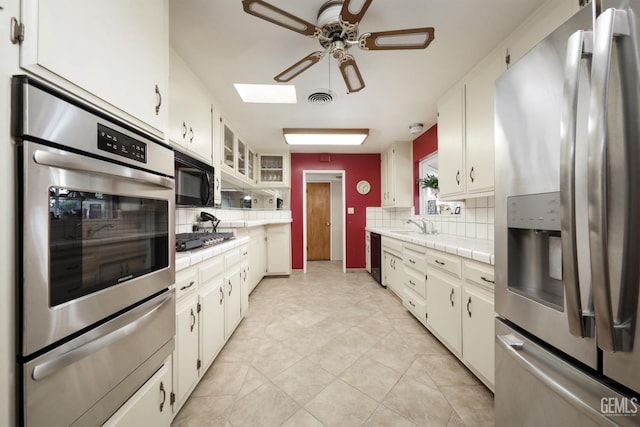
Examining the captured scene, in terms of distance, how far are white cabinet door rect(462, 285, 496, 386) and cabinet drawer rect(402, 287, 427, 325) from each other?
0.59 meters

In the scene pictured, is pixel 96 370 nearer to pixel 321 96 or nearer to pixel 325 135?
pixel 321 96

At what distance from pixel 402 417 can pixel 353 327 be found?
1.03 meters

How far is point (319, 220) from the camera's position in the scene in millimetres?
6129

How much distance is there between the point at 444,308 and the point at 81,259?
2129 mm

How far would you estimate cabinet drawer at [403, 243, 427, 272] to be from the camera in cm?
224

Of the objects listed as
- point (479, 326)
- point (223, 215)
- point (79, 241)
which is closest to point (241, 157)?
point (223, 215)

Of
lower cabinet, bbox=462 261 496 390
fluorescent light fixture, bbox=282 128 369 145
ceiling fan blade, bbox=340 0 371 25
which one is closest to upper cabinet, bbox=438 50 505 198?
lower cabinet, bbox=462 261 496 390

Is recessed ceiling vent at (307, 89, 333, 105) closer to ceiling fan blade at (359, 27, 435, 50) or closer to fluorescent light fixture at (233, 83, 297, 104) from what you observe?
fluorescent light fixture at (233, 83, 297, 104)

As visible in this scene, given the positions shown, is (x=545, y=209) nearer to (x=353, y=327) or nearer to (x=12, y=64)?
(x=12, y=64)

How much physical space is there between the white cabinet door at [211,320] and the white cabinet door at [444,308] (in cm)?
171

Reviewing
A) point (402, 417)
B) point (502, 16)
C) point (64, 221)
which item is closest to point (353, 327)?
point (402, 417)

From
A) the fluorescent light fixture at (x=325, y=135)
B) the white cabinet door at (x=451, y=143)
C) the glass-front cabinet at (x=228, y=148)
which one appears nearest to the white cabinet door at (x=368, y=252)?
the fluorescent light fixture at (x=325, y=135)

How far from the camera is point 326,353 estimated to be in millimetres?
1884

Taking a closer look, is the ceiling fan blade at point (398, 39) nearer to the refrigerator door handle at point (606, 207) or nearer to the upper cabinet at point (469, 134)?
the upper cabinet at point (469, 134)
